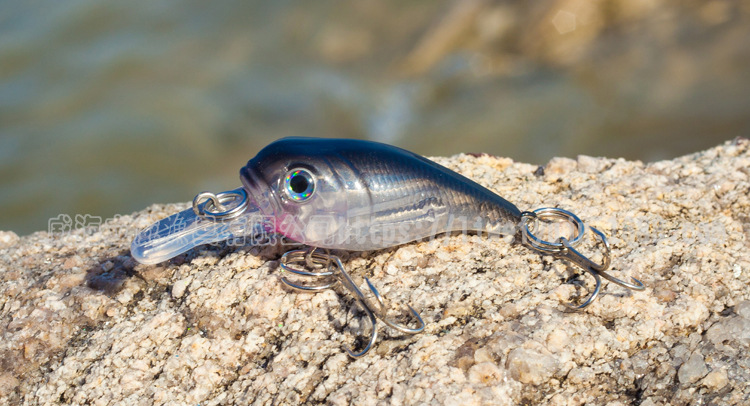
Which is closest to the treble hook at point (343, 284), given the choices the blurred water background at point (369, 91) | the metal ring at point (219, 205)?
the metal ring at point (219, 205)

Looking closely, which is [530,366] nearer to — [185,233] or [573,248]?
[573,248]

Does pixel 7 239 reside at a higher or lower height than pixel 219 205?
higher

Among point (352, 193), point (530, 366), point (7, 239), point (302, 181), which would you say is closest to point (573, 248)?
point (530, 366)

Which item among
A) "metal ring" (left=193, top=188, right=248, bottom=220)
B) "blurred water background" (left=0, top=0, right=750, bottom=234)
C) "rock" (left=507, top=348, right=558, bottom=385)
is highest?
"blurred water background" (left=0, top=0, right=750, bottom=234)

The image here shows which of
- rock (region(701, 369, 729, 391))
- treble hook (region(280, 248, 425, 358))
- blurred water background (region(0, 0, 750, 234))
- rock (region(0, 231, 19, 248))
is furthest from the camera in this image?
blurred water background (region(0, 0, 750, 234))

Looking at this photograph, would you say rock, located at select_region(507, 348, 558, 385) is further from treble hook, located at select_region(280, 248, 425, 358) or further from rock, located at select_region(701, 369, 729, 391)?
rock, located at select_region(701, 369, 729, 391)

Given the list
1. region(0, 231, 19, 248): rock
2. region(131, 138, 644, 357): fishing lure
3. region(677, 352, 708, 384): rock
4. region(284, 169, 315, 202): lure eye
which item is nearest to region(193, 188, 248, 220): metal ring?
region(131, 138, 644, 357): fishing lure

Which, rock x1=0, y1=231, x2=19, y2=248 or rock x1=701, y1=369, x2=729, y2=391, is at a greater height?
rock x1=0, y1=231, x2=19, y2=248
